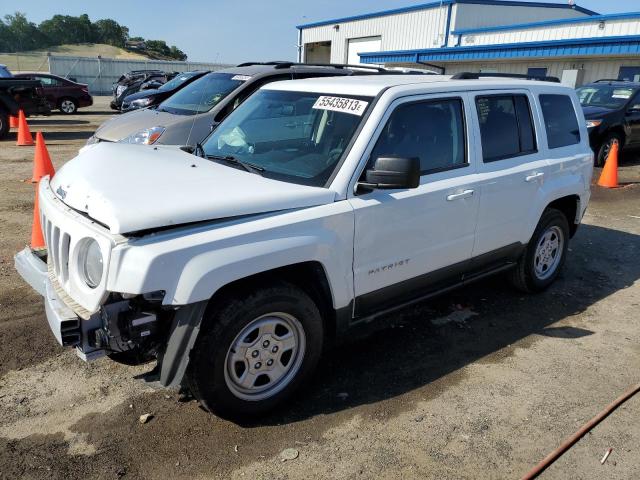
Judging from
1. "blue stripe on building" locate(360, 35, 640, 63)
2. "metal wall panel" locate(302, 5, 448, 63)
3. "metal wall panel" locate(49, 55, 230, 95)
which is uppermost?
"metal wall panel" locate(302, 5, 448, 63)

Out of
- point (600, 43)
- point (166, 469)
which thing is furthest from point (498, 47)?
point (166, 469)

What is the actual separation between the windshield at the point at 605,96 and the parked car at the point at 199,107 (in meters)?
7.21

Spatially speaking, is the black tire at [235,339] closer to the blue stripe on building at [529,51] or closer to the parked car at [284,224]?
the parked car at [284,224]

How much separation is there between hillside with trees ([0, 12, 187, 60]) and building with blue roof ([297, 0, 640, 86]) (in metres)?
61.4

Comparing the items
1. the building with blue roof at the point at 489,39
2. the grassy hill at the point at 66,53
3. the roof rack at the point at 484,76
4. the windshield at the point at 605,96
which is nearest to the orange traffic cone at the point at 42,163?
the roof rack at the point at 484,76

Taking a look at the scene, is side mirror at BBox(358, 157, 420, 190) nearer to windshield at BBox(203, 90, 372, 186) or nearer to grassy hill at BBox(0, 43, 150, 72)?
windshield at BBox(203, 90, 372, 186)

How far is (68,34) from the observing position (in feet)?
304

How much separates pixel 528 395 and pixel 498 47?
22051 millimetres

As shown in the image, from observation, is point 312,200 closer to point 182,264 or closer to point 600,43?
point 182,264

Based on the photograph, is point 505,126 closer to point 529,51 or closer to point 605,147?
point 605,147

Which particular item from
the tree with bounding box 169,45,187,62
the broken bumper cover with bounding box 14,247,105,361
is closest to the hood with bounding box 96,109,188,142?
the broken bumper cover with bounding box 14,247,105,361

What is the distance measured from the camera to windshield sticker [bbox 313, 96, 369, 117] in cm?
347

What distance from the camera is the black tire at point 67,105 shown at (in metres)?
22.0

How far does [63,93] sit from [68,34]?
83646mm
